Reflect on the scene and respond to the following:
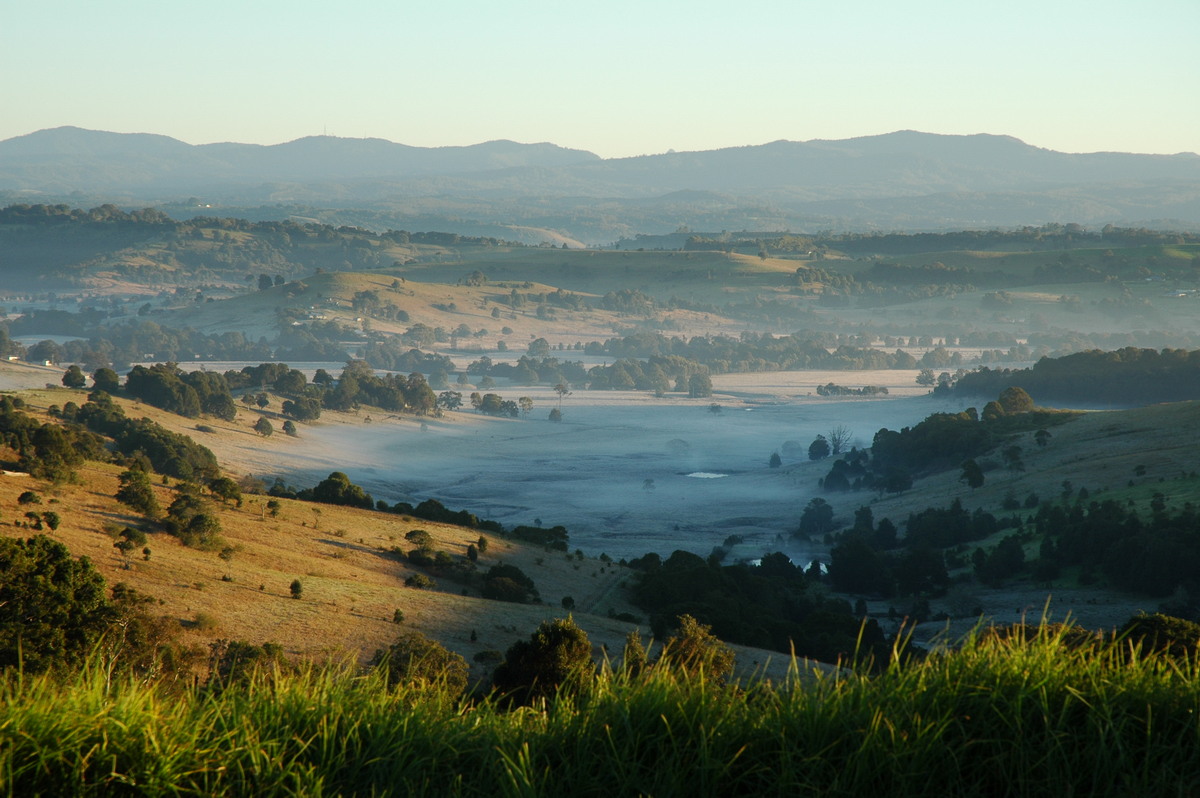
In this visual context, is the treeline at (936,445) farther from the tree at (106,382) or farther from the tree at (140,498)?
the tree at (106,382)

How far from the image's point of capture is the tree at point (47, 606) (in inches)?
761

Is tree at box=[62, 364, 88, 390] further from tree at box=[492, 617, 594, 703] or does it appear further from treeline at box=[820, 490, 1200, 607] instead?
tree at box=[492, 617, 594, 703]

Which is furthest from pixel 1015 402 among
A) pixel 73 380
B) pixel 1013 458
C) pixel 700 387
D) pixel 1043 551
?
pixel 73 380

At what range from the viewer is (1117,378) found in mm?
123688

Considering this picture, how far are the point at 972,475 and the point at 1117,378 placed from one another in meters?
52.4

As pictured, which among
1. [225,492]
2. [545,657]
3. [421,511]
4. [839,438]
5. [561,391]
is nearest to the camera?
[545,657]

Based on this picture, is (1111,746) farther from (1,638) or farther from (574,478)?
(574,478)

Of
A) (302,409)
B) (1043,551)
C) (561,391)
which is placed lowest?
(561,391)

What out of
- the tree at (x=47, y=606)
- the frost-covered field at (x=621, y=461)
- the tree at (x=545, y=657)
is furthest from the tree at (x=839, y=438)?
the tree at (x=47, y=606)

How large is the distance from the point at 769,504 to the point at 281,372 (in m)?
62.1

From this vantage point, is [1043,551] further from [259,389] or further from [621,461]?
[259,389]

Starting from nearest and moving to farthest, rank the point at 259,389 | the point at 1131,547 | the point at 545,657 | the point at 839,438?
the point at 545,657
the point at 1131,547
the point at 259,389
the point at 839,438

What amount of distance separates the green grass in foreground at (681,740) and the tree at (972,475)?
3051 inches

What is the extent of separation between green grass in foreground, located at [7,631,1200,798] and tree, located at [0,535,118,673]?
13.0 meters
